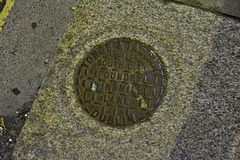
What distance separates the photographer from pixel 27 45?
84.0 inches

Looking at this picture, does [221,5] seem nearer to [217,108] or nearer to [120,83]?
[217,108]

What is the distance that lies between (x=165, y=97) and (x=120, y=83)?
0.46m

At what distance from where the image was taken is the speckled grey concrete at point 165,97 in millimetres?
1972

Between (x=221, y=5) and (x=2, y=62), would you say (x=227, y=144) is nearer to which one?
(x=221, y=5)

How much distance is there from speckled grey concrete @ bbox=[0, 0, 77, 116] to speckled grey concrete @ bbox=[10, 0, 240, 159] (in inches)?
5.9

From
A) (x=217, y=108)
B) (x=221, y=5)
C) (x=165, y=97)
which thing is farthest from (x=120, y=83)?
(x=221, y=5)

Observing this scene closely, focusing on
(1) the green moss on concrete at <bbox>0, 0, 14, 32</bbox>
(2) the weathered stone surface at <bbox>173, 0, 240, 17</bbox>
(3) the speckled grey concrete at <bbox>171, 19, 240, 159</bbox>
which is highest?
(2) the weathered stone surface at <bbox>173, 0, 240, 17</bbox>

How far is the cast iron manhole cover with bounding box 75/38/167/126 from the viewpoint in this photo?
6.54 feet

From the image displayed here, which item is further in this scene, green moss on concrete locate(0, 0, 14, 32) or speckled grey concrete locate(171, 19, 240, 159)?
green moss on concrete locate(0, 0, 14, 32)

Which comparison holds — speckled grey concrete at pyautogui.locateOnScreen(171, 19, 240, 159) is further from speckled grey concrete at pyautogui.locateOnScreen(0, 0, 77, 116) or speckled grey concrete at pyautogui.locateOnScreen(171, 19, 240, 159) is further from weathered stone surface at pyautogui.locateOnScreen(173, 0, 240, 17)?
speckled grey concrete at pyautogui.locateOnScreen(0, 0, 77, 116)

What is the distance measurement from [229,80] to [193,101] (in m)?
0.41

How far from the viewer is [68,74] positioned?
2031 millimetres

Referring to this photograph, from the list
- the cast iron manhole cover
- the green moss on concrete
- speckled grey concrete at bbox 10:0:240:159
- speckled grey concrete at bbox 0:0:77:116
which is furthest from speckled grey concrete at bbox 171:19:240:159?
the green moss on concrete

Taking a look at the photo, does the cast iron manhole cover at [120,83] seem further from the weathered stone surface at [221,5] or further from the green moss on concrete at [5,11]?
the green moss on concrete at [5,11]
